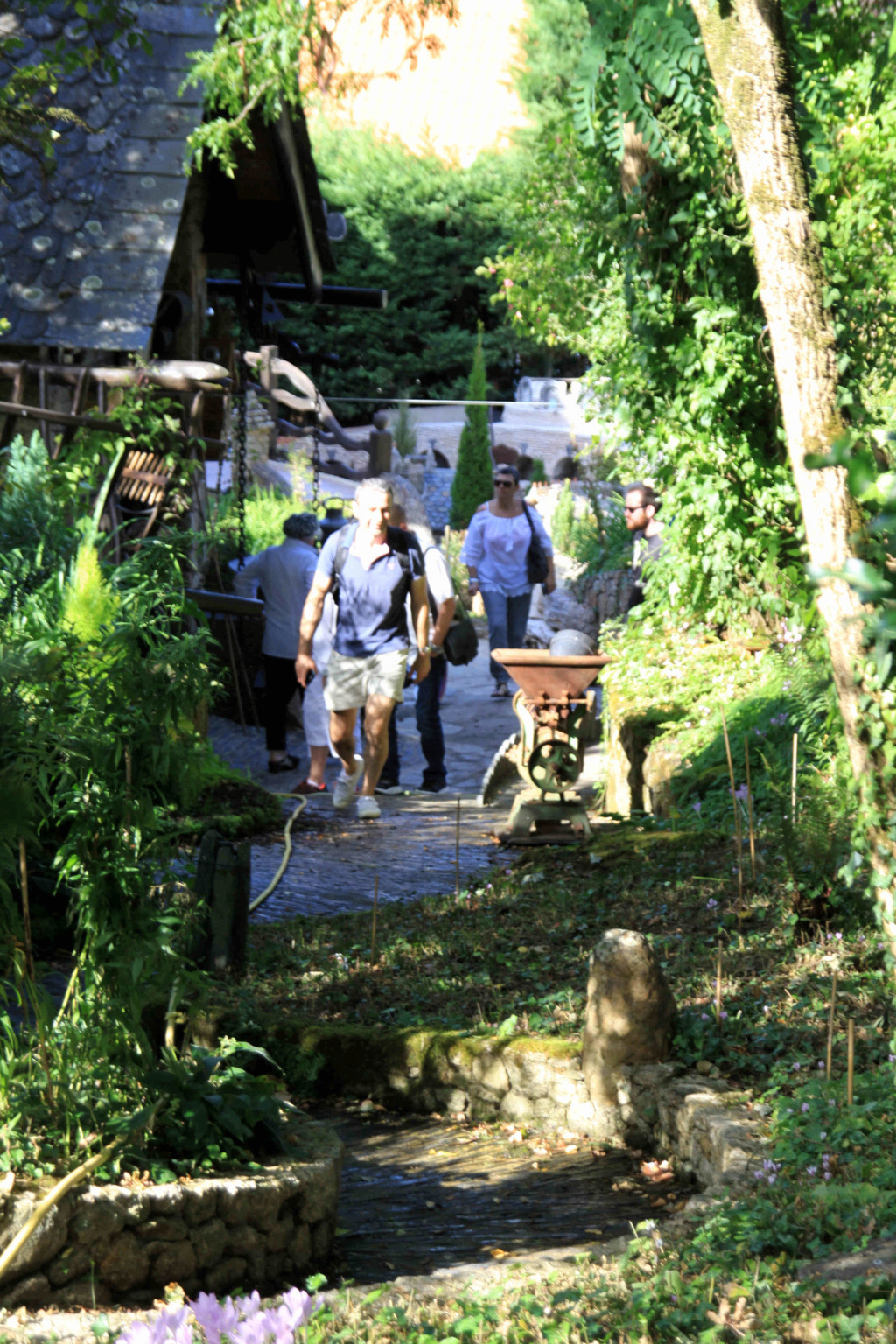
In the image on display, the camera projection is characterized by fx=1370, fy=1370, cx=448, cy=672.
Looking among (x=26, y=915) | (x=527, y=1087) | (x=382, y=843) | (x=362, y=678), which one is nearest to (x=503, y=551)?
(x=362, y=678)

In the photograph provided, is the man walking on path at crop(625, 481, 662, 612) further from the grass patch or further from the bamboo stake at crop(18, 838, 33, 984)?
the bamboo stake at crop(18, 838, 33, 984)

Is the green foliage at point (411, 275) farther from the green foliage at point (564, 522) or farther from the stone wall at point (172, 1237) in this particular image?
the stone wall at point (172, 1237)

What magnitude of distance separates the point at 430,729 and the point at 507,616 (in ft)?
9.50

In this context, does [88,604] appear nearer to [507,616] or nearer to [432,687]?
[432,687]

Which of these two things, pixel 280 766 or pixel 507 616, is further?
pixel 507 616

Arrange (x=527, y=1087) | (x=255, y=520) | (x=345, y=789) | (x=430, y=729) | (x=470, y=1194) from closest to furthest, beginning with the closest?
(x=470, y=1194), (x=527, y=1087), (x=345, y=789), (x=430, y=729), (x=255, y=520)

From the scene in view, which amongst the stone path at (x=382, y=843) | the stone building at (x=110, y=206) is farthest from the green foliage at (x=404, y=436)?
the stone path at (x=382, y=843)

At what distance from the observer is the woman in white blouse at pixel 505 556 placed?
37.5ft

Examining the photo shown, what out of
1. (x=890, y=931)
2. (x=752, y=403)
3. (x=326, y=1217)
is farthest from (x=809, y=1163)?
(x=752, y=403)

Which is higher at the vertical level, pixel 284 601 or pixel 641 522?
pixel 641 522

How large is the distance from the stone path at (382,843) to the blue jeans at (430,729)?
0.18m

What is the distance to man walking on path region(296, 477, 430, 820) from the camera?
25.2ft

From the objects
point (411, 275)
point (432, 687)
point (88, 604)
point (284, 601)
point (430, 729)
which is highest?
point (411, 275)

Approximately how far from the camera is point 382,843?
755cm
